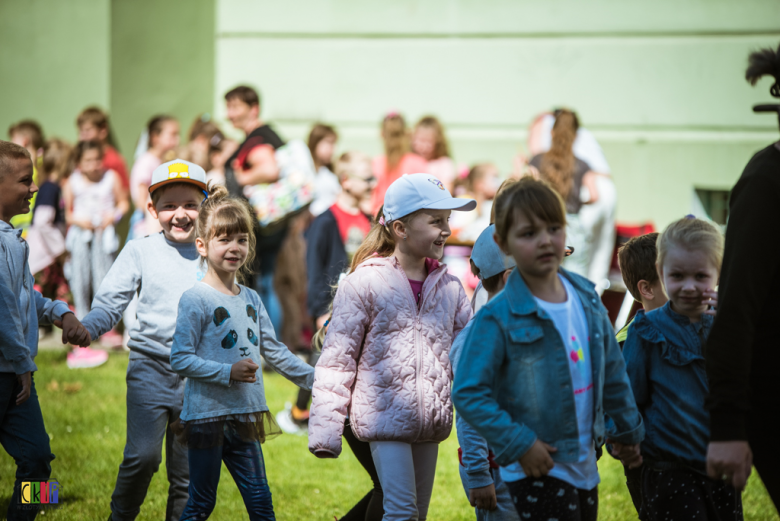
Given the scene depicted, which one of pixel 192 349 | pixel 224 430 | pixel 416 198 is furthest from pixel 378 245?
pixel 224 430

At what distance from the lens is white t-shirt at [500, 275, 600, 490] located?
252 cm

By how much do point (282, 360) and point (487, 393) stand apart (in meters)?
1.52

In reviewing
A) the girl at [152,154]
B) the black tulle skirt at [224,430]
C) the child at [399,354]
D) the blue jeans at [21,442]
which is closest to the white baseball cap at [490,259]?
the child at [399,354]

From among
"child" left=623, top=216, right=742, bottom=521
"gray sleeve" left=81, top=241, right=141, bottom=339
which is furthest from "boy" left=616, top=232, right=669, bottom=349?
"gray sleeve" left=81, top=241, right=141, bottom=339

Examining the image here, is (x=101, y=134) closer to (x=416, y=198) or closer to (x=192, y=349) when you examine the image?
(x=192, y=349)

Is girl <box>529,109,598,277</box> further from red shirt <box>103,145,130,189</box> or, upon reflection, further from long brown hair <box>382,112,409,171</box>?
red shirt <box>103,145,130,189</box>

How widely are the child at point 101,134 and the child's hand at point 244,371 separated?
6.75 meters

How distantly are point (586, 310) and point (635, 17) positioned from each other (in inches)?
319

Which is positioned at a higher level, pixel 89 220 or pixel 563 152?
pixel 563 152

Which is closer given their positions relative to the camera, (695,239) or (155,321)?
(695,239)

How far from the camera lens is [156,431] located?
12.5ft

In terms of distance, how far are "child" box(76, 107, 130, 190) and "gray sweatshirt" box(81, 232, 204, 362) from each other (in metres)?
5.89

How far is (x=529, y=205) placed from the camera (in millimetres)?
2521

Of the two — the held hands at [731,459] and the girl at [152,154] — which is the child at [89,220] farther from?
the held hands at [731,459]
